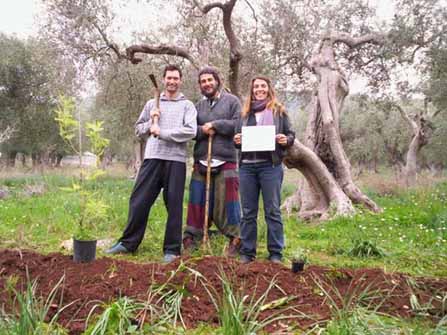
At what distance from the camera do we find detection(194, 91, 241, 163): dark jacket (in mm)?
5117

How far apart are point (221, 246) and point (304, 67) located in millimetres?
8248

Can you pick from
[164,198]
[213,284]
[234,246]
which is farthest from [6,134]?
[213,284]

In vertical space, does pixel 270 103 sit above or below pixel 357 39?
below

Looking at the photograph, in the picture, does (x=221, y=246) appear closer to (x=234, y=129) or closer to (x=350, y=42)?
(x=234, y=129)

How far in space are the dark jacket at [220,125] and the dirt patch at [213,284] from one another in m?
1.63

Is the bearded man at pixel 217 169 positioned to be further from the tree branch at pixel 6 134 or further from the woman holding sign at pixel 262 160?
the tree branch at pixel 6 134

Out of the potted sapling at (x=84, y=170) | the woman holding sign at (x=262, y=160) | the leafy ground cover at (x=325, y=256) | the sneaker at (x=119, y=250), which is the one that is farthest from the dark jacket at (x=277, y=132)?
the sneaker at (x=119, y=250)

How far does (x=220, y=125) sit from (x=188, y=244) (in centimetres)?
149

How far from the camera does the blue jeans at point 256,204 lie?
4676mm

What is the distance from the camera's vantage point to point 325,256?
18.0 ft

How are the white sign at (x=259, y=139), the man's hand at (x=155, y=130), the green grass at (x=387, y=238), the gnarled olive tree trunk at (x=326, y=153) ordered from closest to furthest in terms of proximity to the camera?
the white sign at (x=259, y=139), the man's hand at (x=155, y=130), the green grass at (x=387, y=238), the gnarled olive tree trunk at (x=326, y=153)

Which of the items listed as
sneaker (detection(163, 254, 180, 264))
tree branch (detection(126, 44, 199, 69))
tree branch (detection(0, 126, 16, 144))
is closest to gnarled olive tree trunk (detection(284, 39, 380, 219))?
tree branch (detection(126, 44, 199, 69))

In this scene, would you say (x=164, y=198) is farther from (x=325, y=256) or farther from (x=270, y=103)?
(x=325, y=256)

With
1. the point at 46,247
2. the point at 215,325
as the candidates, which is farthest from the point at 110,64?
the point at 215,325
